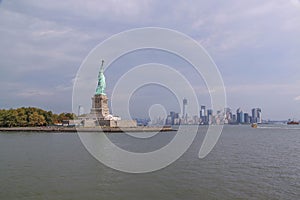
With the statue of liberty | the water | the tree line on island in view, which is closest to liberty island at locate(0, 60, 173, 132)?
the statue of liberty

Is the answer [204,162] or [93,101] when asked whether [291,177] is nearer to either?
[204,162]

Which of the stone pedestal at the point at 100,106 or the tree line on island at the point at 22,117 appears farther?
the tree line on island at the point at 22,117

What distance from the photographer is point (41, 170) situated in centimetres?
1592

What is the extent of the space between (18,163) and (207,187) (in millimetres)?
11770

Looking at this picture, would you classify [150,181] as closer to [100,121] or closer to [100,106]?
[100,121]

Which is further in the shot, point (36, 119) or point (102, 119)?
point (36, 119)

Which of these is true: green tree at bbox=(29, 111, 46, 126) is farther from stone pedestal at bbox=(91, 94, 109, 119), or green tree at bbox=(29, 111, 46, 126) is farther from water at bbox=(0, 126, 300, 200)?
water at bbox=(0, 126, 300, 200)

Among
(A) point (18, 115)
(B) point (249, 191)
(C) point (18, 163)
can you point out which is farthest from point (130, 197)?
(A) point (18, 115)

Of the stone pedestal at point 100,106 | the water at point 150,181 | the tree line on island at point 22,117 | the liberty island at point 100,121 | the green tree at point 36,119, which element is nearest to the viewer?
the water at point 150,181

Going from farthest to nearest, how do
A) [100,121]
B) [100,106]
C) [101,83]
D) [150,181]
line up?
[101,83]
[100,106]
[100,121]
[150,181]

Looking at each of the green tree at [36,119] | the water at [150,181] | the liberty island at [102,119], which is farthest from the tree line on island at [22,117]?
the water at [150,181]

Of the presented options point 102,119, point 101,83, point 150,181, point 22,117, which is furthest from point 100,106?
point 150,181

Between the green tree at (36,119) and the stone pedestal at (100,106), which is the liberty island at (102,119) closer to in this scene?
the stone pedestal at (100,106)

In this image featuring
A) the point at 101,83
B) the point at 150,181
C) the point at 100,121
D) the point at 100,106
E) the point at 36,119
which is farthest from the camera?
the point at 36,119
